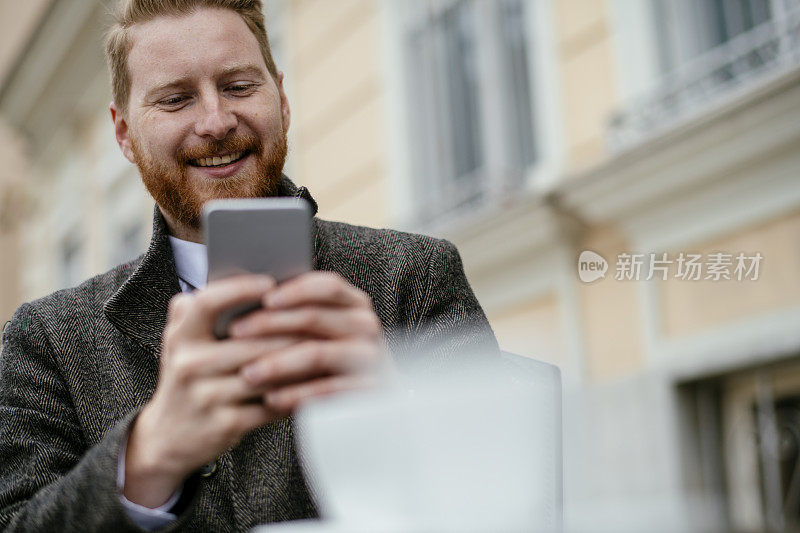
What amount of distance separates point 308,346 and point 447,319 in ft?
1.74

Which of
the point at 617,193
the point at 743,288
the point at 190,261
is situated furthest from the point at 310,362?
the point at 617,193

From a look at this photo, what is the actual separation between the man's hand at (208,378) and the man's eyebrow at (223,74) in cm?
47

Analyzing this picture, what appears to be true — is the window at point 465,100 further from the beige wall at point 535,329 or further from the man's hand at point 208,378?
the man's hand at point 208,378

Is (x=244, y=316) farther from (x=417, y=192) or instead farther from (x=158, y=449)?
(x=417, y=192)

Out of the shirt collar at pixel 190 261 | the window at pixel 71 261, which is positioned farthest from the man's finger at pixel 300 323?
the window at pixel 71 261

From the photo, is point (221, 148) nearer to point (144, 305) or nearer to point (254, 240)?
point (144, 305)

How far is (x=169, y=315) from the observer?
3.67 ft

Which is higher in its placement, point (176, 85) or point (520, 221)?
point (520, 221)

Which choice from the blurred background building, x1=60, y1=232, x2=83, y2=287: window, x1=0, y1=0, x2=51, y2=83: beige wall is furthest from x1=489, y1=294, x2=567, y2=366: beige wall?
x1=0, y1=0, x2=51, y2=83: beige wall

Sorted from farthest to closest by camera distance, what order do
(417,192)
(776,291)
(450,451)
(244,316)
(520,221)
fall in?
1. (417,192)
2. (520,221)
3. (776,291)
4. (244,316)
5. (450,451)

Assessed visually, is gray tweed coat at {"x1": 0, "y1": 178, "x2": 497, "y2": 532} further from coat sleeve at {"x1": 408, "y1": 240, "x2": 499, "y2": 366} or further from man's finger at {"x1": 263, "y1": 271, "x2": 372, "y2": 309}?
man's finger at {"x1": 263, "y1": 271, "x2": 372, "y2": 309}

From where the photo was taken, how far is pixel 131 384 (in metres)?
1.18

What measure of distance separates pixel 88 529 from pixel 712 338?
301 cm

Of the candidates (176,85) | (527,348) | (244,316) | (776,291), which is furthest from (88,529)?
(527,348)
